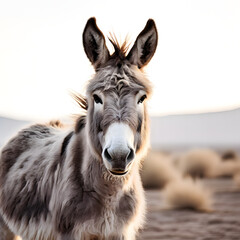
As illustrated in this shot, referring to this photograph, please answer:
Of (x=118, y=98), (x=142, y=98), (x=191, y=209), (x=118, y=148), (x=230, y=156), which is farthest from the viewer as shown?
(x=230, y=156)

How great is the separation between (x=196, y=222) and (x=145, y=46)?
20.8 feet

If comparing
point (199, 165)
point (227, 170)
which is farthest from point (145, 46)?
point (199, 165)

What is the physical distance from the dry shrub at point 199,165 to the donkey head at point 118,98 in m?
13.6

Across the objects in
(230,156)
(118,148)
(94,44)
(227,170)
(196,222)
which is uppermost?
(94,44)

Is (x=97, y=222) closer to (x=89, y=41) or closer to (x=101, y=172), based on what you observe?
(x=101, y=172)

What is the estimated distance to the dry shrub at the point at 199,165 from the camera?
53.0 ft

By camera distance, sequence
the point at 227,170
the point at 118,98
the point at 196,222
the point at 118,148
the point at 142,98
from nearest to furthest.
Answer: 1. the point at 118,148
2. the point at 118,98
3. the point at 142,98
4. the point at 196,222
5. the point at 227,170

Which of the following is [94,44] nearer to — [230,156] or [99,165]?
[99,165]

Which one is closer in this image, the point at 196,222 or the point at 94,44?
the point at 94,44

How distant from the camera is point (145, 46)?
2.78 m

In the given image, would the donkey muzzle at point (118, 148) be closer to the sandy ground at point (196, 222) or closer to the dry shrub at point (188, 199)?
the sandy ground at point (196, 222)

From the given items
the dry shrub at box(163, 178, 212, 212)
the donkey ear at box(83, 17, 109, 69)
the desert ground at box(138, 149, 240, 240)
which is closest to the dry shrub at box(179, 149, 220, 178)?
the desert ground at box(138, 149, 240, 240)

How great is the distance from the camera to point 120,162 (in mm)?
2250

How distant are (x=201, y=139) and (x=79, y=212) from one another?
61.1m
